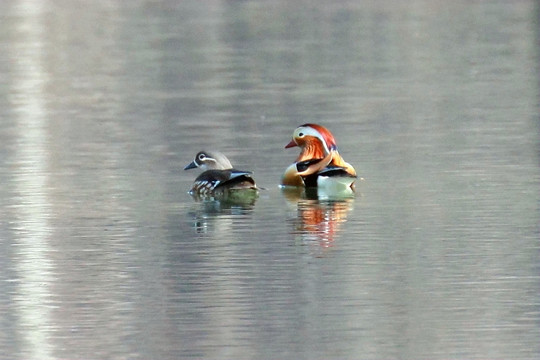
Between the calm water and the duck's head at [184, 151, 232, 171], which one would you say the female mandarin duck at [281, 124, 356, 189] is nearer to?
the calm water

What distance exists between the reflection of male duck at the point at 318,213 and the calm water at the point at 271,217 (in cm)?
4

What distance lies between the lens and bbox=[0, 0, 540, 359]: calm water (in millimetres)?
8750

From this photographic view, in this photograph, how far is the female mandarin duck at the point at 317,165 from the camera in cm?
1362

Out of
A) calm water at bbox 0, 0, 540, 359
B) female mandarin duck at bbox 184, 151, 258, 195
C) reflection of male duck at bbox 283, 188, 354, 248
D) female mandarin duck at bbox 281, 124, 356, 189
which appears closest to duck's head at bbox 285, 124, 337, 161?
female mandarin duck at bbox 281, 124, 356, 189

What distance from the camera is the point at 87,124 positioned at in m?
19.1

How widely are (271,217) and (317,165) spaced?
1739 mm

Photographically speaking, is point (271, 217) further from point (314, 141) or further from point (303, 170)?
point (314, 141)

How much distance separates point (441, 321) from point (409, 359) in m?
0.77

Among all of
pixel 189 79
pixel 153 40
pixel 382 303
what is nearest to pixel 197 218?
pixel 382 303

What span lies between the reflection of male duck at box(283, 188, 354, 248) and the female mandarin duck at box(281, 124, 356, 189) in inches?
3.8

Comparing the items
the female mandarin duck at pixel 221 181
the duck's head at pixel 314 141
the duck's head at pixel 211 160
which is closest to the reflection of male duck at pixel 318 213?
the female mandarin duck at pixel 221 181

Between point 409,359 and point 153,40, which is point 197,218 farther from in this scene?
point 153,40

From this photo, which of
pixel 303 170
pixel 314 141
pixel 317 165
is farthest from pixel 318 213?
pixel 314 141

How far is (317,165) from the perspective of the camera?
14055 mm
